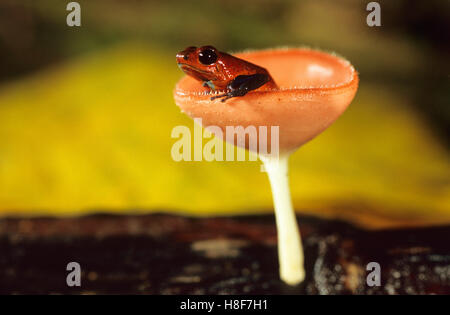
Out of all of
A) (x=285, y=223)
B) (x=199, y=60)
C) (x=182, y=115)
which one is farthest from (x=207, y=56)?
(x=182, y=115)

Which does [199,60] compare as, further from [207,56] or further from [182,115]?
[182,115]

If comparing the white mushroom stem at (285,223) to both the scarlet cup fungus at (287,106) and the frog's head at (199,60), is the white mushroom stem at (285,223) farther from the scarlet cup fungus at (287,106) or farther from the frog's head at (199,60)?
the frog's head at (199,60)

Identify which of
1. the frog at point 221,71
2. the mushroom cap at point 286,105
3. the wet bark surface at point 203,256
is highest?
the frog at point 221,71

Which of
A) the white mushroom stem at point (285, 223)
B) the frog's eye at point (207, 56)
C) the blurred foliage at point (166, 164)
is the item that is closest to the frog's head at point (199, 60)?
the frog's eye at point (207, 56)

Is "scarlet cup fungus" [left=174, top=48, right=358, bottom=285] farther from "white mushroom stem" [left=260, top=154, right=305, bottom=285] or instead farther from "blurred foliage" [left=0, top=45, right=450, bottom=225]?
"blurred foliage" [left=0, top=45, right=450, bottom=225]

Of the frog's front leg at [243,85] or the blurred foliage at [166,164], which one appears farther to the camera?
the blurred foliage at [166,164]

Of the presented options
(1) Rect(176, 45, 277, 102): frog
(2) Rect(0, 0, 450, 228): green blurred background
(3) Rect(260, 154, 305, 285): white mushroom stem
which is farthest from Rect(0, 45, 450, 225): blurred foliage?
(1) Rect(176, 45, 277, 102): frog
